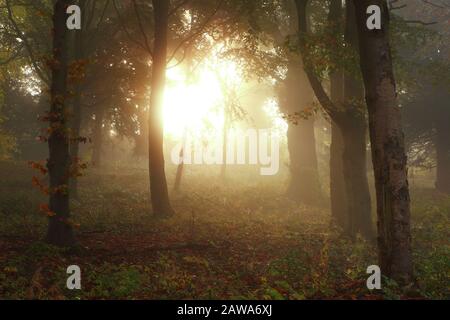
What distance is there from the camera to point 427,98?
28.1 meters

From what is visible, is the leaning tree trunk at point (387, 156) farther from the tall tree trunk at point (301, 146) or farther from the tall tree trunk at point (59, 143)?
the tall tree trunk at point (301, 146)

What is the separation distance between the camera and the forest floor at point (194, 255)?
319 inches

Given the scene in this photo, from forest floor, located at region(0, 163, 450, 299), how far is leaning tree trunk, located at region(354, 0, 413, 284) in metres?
0.57

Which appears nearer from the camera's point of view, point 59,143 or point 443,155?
point 59,143

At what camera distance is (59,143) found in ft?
34.1

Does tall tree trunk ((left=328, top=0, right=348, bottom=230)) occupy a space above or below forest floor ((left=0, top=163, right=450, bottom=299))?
above

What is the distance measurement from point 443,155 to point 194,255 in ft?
76.8

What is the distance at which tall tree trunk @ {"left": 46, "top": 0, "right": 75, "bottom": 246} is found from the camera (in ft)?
33.5

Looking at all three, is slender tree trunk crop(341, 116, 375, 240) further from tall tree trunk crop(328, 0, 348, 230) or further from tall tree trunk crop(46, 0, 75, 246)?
tall tree trunk crop(46, 0, 75, 246)

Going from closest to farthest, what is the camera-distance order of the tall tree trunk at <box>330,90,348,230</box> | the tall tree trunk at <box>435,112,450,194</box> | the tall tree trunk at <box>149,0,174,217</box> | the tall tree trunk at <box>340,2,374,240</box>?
the tall tree trunk at <box>340,2,374,240</box>
the tall tree trunk at <box>149,0,174,217</box>
the tall tree trunk at <box>330,90,348,230</box>
the tall tree trunk at <box>435,112,450,194</box>

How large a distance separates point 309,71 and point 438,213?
10171mm

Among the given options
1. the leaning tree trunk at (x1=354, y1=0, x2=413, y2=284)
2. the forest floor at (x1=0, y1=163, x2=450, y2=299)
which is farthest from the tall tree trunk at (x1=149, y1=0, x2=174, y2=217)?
the leaning tree trunk at (x1=354, y1=0, x2=413, y2=284)

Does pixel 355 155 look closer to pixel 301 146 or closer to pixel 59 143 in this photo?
pixel 59 143

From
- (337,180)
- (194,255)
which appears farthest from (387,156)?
(337,180)
